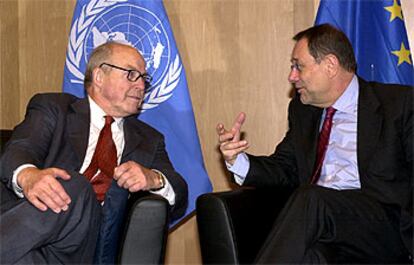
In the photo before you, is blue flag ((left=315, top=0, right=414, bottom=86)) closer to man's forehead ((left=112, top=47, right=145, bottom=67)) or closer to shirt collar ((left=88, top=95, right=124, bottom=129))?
man's forehead ((left=112, top=47, right=145, bottom=67))

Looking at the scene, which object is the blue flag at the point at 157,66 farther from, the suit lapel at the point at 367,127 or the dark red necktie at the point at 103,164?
the suit lapel at the point at 367,127

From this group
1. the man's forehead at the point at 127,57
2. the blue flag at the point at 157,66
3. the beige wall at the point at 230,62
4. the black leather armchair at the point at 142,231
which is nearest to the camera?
the black leather armchair at the point at 142,231

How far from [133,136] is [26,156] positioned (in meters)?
0.55

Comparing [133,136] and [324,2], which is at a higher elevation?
[324,2]

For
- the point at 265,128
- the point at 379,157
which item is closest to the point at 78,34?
the point at 265,128

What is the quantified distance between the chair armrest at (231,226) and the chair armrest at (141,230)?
20cm

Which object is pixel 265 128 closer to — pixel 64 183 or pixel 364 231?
pixel 364 231

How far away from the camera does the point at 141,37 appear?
3416 mm

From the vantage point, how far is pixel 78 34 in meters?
3.46

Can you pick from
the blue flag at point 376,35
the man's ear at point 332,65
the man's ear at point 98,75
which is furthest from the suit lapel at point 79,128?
the blue flag at point 376,35

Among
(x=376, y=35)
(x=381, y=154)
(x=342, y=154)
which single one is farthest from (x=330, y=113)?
(x=376, y=35)

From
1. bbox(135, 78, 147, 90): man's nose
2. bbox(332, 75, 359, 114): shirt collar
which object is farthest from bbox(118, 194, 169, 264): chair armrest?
bbox(332, 75, 359, 114): shirt collar

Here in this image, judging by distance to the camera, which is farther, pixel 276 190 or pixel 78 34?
pixel 78 34

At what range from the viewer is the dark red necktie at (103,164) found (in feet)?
8.75
